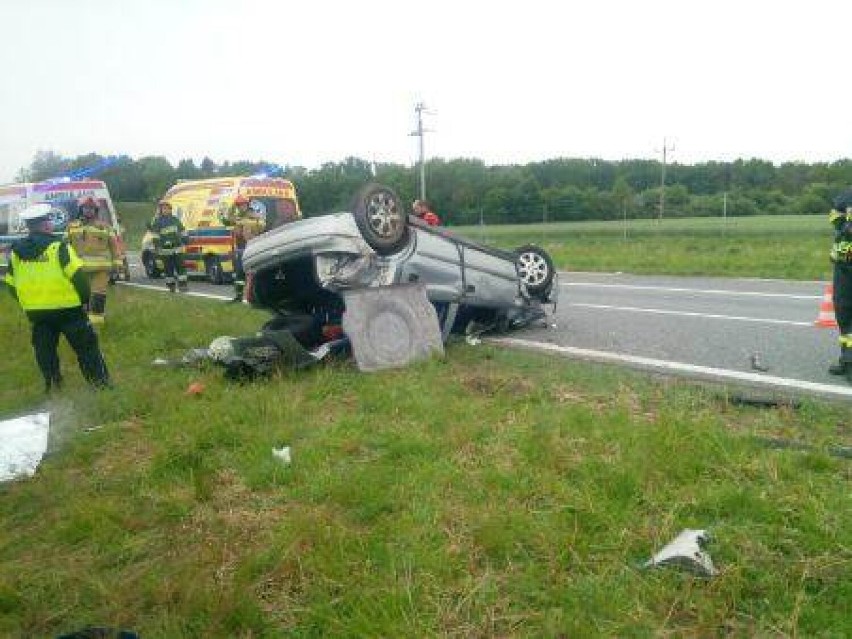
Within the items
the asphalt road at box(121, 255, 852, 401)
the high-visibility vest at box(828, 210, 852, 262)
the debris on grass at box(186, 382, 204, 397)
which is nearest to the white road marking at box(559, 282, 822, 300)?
the asphalt road at box(121, 255, 852, 401)

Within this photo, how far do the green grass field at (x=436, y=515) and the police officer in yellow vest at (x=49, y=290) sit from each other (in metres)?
1.18

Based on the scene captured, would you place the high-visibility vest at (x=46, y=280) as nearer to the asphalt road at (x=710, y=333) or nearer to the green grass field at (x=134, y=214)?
the asphalt road at (x=710, y=333)

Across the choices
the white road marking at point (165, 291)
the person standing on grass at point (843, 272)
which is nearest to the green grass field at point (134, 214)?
the white road marking at point (165, 291)

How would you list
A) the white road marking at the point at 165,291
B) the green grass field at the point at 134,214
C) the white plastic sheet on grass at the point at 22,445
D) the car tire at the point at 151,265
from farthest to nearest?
the green grass field at the point at 134,214, the car tire at the point at 151,265, the white road marking at the point at 165,291, the white plastic sheet on grass at the point at 22,445

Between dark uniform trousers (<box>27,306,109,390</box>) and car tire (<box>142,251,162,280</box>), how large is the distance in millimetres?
11309

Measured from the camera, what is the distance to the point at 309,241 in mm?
5855

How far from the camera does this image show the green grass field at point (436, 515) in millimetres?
2594

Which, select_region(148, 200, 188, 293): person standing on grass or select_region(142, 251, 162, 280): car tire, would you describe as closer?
select_region(148, 200, 188, 293): person standing on grass

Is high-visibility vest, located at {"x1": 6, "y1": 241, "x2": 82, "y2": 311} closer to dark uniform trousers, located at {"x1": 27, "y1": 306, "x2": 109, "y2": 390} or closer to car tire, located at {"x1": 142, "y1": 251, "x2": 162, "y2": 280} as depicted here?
dark uniform trousers, located at {"x1": 27, "y1": 306, "x2": 109, "y2": 390}

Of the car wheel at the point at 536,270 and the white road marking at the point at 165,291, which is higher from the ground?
the car wheel at the point at 536,270

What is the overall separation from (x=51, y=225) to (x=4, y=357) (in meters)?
2.91

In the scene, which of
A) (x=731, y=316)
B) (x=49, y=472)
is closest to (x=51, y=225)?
(x=49, y=472)

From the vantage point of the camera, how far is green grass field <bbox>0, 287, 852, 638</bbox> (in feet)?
8.51

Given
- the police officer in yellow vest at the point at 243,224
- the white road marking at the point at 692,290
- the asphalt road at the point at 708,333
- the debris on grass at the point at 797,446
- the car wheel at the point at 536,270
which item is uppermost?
the police officer in yellow vest at the point at 243,224
